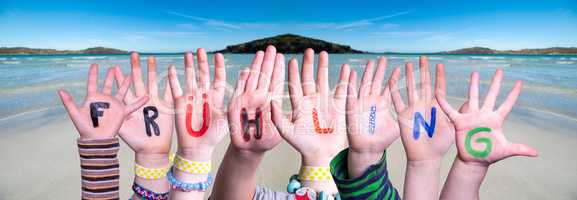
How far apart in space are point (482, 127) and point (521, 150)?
179mm

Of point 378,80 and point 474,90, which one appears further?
point 378,80

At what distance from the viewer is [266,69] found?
144 cm

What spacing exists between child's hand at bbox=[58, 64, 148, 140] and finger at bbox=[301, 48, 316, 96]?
70 cm

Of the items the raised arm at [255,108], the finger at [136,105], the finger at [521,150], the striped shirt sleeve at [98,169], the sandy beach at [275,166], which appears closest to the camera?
the finger at [521,150]

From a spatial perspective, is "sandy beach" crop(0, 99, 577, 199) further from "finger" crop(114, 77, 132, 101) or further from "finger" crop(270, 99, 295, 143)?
"finger" crop(270, 99, 295, 143)

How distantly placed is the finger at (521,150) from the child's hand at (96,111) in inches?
54.9

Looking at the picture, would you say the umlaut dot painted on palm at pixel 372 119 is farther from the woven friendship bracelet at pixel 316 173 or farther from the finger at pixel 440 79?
the woven friendship bracelet at pixel 316 173

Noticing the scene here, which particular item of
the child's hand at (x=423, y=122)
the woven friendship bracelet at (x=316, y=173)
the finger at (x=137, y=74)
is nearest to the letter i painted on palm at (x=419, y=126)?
the child's hand at (x=423, y=122)

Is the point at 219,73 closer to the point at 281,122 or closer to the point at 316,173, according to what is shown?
the point at 281,122

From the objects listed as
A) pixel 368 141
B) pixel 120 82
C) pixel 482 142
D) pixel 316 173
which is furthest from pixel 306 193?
pixel 120 82

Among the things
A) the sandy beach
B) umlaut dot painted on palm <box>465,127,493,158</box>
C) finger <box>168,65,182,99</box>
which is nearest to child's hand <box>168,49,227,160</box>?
finger <box>168,65,182,99</box>

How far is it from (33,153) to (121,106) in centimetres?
272

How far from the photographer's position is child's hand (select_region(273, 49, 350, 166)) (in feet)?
5.16

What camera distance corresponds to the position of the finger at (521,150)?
42.5 inches
